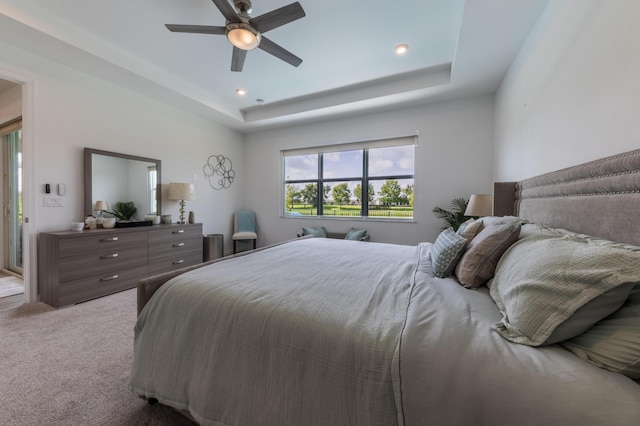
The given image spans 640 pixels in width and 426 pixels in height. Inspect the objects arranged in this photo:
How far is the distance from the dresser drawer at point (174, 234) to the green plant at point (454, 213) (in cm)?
385

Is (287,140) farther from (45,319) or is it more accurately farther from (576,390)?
(576,390)

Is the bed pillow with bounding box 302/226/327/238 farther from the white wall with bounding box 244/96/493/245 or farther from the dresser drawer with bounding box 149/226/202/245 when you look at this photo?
the dresser drawer with bounding box 149/226/202/245

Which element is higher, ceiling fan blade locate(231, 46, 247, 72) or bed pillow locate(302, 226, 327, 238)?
ceiling fan blade locate(231, 46, 247, 72)

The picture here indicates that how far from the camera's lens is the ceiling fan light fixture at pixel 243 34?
1926 mm

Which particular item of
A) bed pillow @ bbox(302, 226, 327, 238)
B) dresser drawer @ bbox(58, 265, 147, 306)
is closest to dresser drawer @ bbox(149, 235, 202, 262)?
dresser drawer @ bbox(58, 265, 147, 306)

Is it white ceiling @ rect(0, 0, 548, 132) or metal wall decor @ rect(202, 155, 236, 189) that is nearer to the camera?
white ceiling @ rect(0, 0, 548, 132)

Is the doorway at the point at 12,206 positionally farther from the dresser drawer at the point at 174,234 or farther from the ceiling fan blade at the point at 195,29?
the ceiling fan blade at the point at 195,29

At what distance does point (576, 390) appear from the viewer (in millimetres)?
609

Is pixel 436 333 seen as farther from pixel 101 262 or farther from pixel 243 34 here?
pixel 101 262

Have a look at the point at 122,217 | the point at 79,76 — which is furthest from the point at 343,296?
the point at 79,76

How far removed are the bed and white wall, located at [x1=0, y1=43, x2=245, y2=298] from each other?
2607 mm

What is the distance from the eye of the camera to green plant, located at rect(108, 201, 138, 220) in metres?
3.24

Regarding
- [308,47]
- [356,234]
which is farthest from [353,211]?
[308,47]

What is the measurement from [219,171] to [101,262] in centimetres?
251
